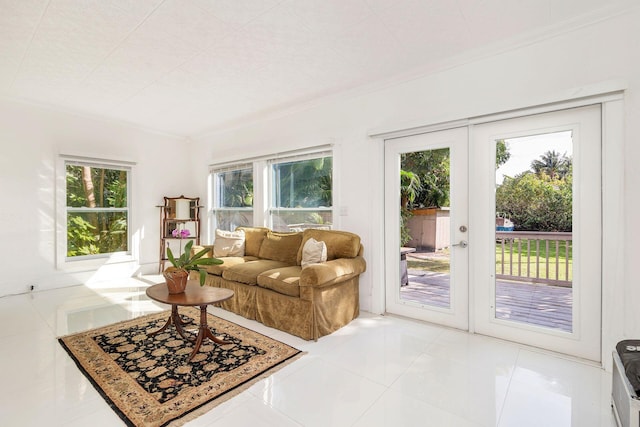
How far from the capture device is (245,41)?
2605 millimetres

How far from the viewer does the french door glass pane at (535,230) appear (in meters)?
2.52

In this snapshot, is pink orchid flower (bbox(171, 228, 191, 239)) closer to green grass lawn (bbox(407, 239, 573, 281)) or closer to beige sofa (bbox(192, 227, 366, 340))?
beige sofa (bbox(192, 227, 366, 340))

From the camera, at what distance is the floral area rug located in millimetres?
1837

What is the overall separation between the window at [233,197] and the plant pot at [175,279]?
2435 millimetres

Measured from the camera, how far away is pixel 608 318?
225 centimetres

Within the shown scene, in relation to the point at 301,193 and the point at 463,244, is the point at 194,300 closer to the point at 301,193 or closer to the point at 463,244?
the point at 301,193

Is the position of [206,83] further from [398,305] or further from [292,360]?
[398,305]

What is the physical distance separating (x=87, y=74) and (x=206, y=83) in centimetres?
119

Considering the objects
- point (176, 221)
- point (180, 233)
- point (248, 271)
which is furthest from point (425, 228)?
point (176, 221)

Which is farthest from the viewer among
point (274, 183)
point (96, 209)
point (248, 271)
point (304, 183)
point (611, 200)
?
point (96, 209)

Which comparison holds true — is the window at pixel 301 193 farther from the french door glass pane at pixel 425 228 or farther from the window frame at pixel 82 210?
the window frame at pixel 82 210

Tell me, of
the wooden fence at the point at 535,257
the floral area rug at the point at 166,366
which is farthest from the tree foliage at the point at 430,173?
the floral area rug at the point at 166,366

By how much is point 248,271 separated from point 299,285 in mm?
785

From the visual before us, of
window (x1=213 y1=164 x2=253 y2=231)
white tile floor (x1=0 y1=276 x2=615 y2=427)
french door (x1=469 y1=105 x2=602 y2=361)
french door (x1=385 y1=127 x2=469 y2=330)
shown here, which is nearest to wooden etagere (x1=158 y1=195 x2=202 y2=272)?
window (x1=213 y1=164 x2=253 y2=231)
